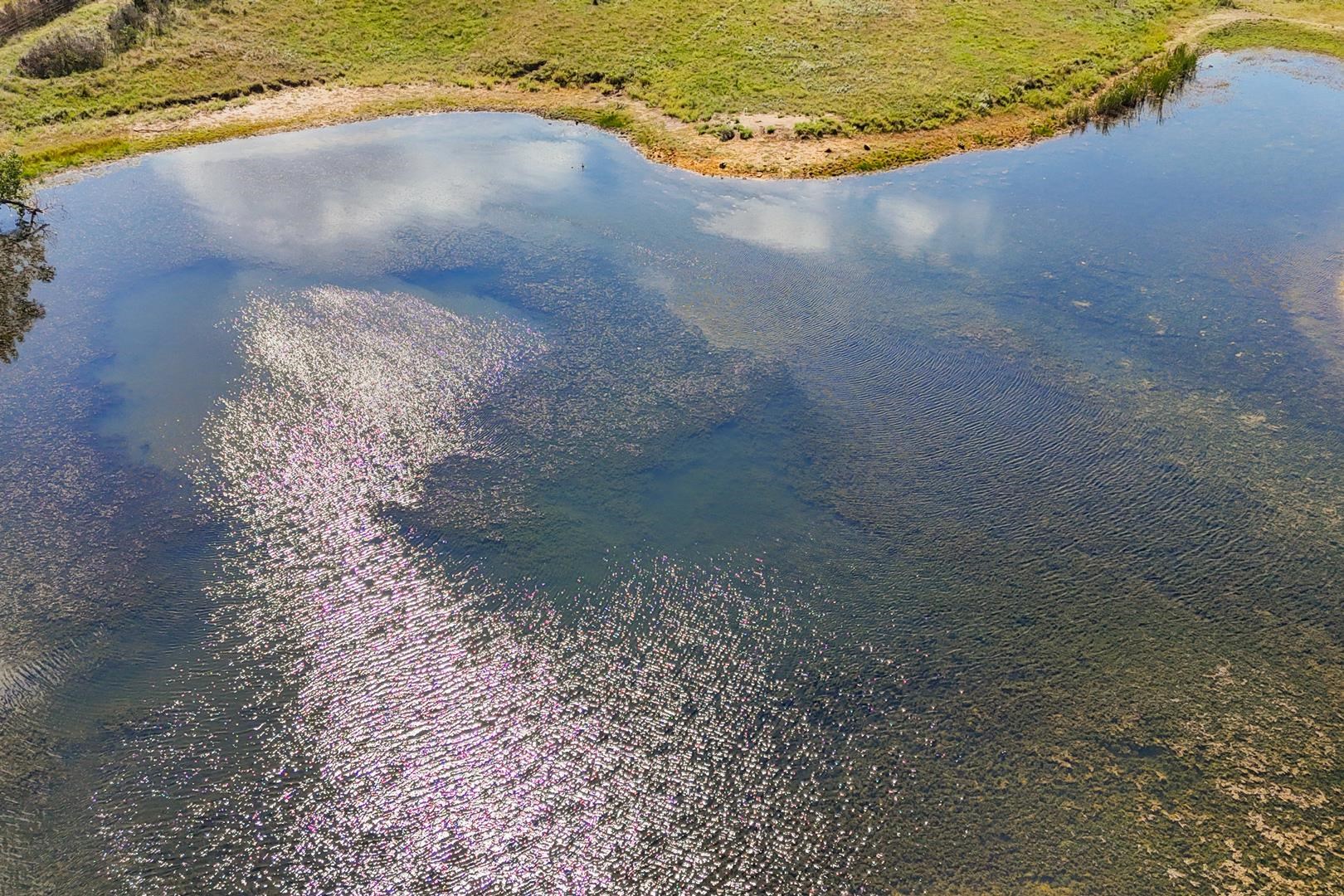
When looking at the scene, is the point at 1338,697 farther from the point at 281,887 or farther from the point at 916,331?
the point at 281,887

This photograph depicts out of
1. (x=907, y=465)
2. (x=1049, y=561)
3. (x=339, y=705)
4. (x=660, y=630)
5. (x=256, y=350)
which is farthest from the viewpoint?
(x=256, y=350)

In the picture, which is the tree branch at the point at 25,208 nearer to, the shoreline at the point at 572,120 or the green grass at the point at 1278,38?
the shoreline at the point at 572,120

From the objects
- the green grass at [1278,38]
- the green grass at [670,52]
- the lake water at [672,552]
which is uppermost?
the green grass at [670,52]

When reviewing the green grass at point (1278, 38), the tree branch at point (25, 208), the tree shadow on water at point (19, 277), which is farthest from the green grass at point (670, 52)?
the tree shadow on water at point (19, 277)

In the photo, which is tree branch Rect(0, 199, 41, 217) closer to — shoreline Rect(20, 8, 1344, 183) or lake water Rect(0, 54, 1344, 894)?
lake water Rect(0, 54, 1344, 894)

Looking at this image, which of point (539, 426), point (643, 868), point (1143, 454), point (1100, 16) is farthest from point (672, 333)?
point (1100, 16)
